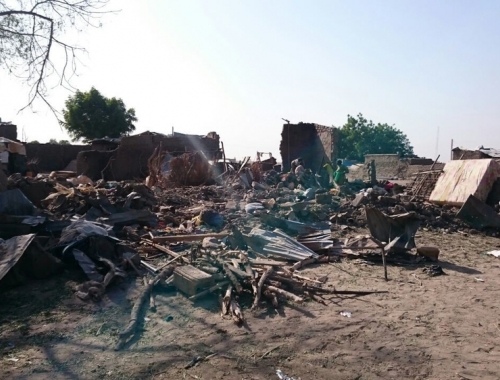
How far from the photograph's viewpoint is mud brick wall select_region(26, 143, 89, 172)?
22875mm

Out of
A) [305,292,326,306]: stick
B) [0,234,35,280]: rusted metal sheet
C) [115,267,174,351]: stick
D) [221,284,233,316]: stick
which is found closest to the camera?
[115,267,174,351]: stick

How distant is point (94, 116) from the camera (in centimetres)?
3281

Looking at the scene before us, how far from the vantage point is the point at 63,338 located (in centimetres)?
391

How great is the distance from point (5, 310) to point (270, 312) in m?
2.88

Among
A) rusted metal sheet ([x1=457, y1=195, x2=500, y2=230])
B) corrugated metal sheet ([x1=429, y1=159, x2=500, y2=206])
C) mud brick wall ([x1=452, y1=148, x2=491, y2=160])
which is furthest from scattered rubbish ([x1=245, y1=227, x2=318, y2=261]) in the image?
mud brick wall ([x1=452, y1=148, x2=491, y2=160])

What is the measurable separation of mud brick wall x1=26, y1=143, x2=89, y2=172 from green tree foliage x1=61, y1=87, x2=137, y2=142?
335 inches

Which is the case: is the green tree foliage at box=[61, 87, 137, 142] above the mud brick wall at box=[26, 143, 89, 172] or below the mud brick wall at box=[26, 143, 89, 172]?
above

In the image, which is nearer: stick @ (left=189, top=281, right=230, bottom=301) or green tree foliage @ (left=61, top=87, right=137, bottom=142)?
stick @ (left=189, top=281, right=230, bottom=301)

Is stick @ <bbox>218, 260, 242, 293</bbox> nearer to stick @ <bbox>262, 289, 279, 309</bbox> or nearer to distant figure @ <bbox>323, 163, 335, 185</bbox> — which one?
stick @ <bbox>262, 289, 279, 309</bbox>

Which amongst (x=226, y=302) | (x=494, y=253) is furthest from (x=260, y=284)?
(x=494, y=253)

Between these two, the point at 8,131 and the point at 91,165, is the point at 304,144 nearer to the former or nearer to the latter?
the point at 91,165

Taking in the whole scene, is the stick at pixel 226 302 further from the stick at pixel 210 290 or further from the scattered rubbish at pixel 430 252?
the scattered rubbish at pixel 430 252

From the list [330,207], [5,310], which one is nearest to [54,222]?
→ [5,310]

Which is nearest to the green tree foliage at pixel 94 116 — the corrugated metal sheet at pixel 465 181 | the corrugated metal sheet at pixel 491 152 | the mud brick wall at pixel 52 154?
the mud brick wall at pixel 52 154
